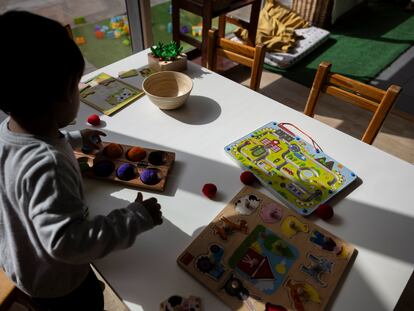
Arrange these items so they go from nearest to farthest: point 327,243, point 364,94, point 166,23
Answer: point 327,243 < point 364,94 < point 166,23

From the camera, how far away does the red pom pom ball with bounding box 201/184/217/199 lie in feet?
2.61

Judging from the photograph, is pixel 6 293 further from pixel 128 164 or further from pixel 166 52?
pixel 166 52

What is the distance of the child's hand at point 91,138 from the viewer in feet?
2.84

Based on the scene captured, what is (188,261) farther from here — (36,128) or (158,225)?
(36,128)

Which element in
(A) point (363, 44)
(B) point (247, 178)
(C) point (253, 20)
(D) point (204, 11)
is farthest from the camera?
(A) point (363, 44)

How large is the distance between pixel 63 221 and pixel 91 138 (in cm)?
40

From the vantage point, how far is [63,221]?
1.70 ft

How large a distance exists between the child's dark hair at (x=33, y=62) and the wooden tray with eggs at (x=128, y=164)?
0.32 meters

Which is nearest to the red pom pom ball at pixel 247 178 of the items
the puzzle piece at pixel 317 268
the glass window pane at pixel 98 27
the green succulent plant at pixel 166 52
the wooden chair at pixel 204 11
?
the puzzle piece at pixel 317 268

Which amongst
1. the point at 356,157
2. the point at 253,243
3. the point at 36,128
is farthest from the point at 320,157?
the point at 36,128

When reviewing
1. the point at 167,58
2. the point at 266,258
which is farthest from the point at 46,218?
the point at 167,58

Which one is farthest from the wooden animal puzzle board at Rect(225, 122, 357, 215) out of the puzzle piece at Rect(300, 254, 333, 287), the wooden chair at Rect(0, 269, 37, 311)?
the wooden chair at Rect(0, 269, 37, 311)

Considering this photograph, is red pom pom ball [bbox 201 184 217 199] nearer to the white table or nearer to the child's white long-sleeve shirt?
the white table

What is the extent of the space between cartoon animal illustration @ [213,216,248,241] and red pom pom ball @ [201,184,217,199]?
0.26 ft
